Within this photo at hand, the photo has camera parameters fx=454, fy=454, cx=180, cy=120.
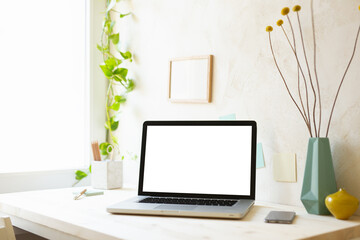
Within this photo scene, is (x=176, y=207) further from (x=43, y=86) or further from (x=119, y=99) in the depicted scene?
(x=43, y=86)

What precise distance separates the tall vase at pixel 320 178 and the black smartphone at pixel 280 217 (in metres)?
0.08

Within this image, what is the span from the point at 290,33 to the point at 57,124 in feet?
3.62

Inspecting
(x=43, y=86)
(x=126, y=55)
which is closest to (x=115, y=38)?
(x=126, y=55)

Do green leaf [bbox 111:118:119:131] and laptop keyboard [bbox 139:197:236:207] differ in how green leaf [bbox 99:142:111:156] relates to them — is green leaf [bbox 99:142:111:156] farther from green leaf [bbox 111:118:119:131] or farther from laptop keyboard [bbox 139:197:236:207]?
laptop keyboard [bbox 139:197:236:207]

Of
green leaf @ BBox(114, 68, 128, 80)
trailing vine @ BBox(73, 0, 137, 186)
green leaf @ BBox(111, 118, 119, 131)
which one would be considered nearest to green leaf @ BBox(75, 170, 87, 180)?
trailing vine @ BBox(73, 0, 137, 186)

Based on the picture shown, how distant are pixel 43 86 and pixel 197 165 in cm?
86

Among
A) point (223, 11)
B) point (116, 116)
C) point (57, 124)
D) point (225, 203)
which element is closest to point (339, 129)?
point (225, 203)

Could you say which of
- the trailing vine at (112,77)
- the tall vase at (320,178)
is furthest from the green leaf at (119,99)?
the tall vase at (320,178)

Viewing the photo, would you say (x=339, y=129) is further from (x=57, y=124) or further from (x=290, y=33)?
(x=57, y=124)

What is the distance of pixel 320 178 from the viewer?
4.24 feet

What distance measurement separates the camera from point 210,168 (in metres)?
1.52

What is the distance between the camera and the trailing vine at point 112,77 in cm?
204

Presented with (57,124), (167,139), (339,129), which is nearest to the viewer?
(339,129)

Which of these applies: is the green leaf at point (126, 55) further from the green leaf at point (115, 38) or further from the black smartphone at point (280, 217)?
the black smartphone at point (280, 217)
